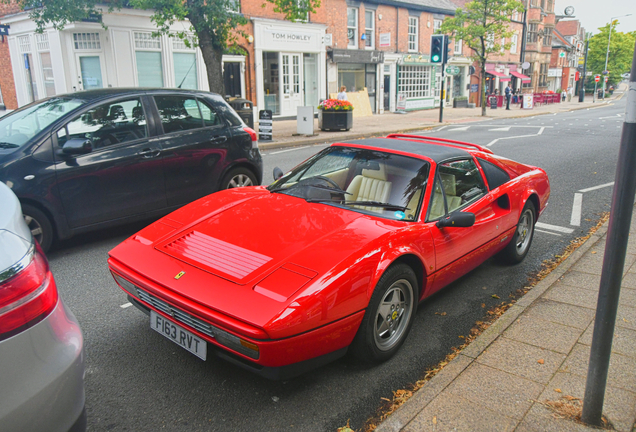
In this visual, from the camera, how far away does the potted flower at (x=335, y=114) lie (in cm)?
1777

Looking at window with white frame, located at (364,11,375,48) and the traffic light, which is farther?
window with white frame, located at (364,11,375,48)

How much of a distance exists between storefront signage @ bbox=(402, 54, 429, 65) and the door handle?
28.4 meters


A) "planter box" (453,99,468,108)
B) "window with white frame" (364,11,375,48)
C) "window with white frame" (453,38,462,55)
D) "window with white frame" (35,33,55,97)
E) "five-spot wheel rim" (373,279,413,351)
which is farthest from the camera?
"window with white frame" (453,38,462,55)

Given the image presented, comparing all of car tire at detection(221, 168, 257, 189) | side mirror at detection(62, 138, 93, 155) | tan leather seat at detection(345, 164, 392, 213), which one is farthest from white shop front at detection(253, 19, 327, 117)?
tan leather seat at detection(345, 164, 392, 213)

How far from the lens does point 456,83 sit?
38.8 meters

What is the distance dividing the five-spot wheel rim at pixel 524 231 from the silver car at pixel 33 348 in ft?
14.0

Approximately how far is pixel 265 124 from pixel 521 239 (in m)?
11.1

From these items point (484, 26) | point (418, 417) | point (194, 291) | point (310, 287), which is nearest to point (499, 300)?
point (418, 417)

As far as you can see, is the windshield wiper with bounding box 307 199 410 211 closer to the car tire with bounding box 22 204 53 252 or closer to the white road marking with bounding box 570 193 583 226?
the car tire with bounding box 22 204 53 252

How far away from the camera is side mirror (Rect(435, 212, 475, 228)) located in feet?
11.5

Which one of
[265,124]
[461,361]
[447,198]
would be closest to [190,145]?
[447,198]

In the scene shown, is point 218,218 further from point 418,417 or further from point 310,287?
point 418,417

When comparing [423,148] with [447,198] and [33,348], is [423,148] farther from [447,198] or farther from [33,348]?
[33,348]

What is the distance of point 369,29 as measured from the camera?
29.3 metres
